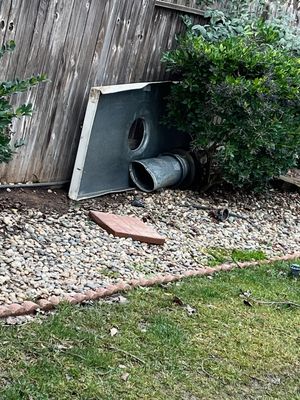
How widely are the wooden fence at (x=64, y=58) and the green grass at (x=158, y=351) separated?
81.3 inches

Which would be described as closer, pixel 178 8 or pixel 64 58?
pixel 64 58

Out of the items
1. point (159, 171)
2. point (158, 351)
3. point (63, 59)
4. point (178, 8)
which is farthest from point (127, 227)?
point (178, 8)

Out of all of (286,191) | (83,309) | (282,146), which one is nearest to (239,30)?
(282,146)

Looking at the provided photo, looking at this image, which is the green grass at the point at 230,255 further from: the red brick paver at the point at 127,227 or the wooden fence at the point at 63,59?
the wooden fence at the point at 63,59

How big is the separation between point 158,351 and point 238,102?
131 inches

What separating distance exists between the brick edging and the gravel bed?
0.32ft

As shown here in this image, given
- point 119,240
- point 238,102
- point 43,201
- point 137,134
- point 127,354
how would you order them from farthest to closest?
point 137,134 < point 238,102 < point 43,201 < point 119,240 < point 127,354

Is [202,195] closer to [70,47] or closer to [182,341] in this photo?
[70,47]

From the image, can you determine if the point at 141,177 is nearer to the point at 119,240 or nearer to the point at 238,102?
the point at 238,102

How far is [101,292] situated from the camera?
4.59 meters

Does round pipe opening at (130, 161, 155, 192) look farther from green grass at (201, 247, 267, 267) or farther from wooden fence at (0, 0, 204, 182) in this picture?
green grass at (201, 247, 267, 267)

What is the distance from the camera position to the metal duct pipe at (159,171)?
7.14 metres

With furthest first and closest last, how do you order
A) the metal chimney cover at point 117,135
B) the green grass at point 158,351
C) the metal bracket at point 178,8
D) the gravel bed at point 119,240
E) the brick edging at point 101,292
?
the metal bracket at point 178,8
the metal chimney cover at point 117,135
the gravel bed at point 119,240
the brick edging at point 101,292
the green grass at point 158,351

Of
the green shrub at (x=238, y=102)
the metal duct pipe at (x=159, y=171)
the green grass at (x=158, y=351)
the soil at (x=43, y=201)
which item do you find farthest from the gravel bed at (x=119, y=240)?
the green shrub at (x=238, y=102)
